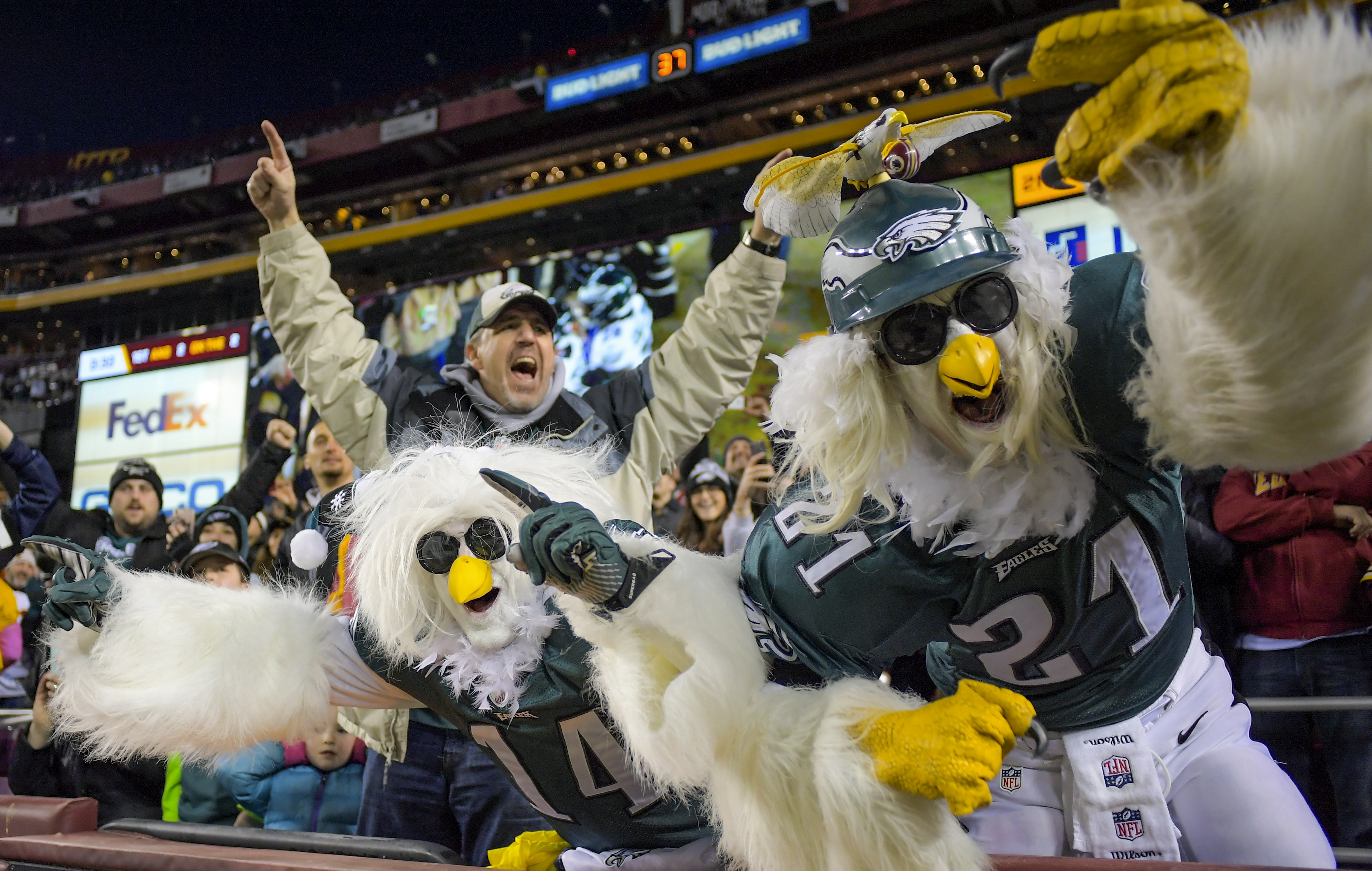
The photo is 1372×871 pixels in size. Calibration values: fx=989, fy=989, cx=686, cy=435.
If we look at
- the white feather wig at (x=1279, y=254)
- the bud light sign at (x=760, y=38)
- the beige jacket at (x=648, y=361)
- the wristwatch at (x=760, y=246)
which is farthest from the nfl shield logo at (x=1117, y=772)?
the bud light sign at (x=760, y=38)

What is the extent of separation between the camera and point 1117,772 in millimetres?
1408

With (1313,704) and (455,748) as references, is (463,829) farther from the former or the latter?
(1313,704)

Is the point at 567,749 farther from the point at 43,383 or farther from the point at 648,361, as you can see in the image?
the point at 43,383

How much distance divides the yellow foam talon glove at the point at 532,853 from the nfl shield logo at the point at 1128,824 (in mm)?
902

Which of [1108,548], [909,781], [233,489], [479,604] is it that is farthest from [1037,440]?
[233,489]

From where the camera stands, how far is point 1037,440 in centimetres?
122

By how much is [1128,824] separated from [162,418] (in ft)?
38.0

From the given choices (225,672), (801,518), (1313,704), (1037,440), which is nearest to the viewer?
(1037,440)

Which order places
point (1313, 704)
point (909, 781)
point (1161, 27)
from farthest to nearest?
1. point (1313, 704)
2. point (909, 781)
3. point (1161, 27)

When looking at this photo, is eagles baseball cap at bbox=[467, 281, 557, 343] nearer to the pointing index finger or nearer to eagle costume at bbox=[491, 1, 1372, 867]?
the pointing index finger

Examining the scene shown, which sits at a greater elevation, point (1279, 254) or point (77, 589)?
point (1279, 254)

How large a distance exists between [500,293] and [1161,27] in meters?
1.71

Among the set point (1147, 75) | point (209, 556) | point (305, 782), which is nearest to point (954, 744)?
point (1147, 75)

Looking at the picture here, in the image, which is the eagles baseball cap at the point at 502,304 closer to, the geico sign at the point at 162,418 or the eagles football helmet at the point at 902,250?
the eagles football helmet at the point at 902,250
